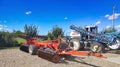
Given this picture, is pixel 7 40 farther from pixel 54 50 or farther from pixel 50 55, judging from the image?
pixel 50 55

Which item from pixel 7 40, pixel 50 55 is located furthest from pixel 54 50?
pixel 7 40

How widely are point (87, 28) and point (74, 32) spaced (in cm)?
133

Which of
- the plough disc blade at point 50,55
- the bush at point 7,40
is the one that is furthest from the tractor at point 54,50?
the bush at point 7,40

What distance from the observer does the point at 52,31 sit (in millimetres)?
33656

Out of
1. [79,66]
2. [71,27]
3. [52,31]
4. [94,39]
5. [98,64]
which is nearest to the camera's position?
[79,66]

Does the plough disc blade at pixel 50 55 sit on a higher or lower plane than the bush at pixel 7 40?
lower

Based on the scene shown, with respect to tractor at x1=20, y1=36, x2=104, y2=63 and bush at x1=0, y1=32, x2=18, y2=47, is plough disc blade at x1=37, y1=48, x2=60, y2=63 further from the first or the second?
bush at x1=0, y1=32, x2=18, y2=47

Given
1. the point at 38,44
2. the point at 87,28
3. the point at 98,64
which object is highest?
A: the point at 87,28

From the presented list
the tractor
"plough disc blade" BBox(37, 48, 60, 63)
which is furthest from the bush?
"plough disc blade" BBox(37, 48, 60, 63)

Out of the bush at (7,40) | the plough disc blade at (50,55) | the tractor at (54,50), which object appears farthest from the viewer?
the bush at (7,40)

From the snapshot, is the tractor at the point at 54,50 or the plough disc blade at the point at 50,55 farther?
the plough disc blade at the point at 50,55

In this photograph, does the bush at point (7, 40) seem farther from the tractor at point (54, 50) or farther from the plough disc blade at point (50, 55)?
the plough disc blade at point (50, 55)

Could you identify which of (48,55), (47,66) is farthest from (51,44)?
(47,66)

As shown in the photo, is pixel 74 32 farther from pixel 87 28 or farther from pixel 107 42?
pixel 107 42
